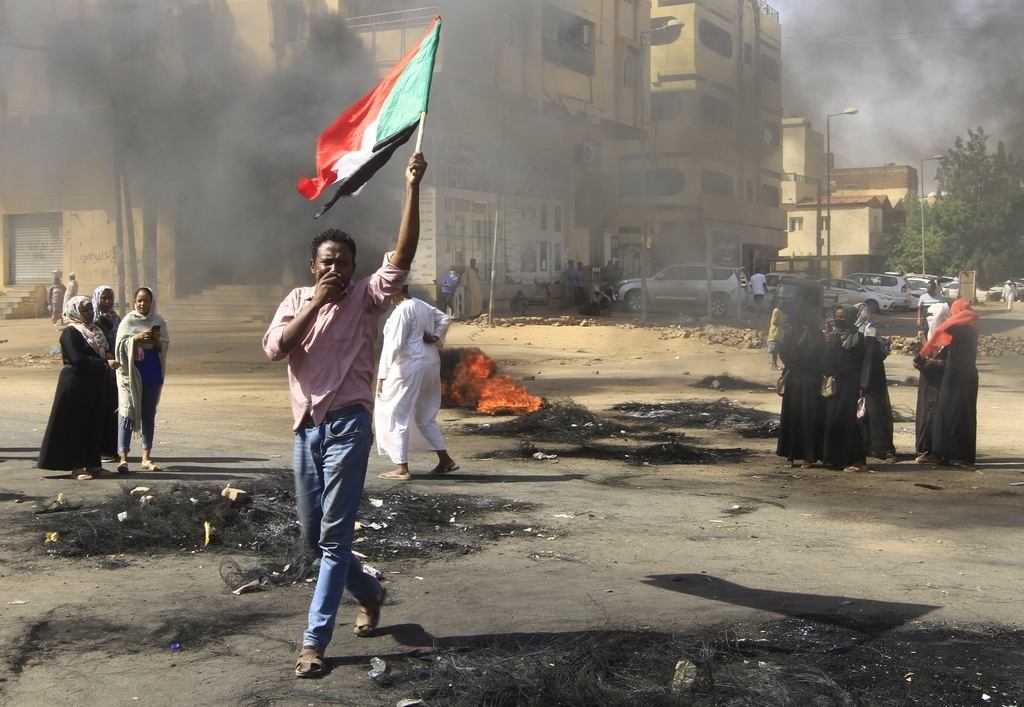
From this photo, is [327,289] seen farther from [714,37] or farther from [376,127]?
[714,37]

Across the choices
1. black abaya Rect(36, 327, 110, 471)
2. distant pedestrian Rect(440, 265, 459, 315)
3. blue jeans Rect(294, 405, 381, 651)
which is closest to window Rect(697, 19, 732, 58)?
distant pedestrian Rect(440, 265, 459, 315)

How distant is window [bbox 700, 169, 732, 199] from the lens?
32625 millimetres

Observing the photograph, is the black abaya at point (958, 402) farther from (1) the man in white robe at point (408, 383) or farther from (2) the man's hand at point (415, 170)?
(2) the man's hand at point (415, 170)

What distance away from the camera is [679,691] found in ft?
10.3

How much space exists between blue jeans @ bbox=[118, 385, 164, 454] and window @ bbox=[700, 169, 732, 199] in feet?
89.3

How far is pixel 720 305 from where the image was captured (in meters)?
27.7

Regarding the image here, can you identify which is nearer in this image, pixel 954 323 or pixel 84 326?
pixel 84 326

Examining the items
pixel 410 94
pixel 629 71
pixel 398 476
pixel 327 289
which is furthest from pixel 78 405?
pixel 629 71

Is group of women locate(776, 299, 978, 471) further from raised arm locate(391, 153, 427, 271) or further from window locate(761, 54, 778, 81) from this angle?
window locate(761, 54, 778, 81)

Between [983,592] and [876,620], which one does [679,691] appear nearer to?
[876,620]

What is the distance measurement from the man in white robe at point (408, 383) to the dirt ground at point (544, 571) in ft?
0.89

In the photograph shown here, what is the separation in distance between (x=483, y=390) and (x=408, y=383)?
4.37 m

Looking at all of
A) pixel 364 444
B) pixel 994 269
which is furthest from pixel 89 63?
pixel 994 269

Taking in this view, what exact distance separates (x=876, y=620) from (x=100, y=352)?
5.41 meters
